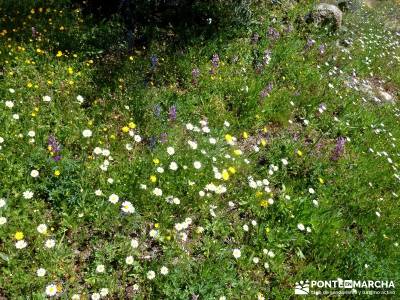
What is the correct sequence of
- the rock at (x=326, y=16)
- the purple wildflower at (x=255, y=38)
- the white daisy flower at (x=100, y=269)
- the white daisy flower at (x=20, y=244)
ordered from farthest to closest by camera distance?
1. the rock at (x=326, y=16)
2. the purple wildflower at (x=255, y=38)
3. the white daisy flower at (x=100, y=269)
4. the white daisy flower at (x=20, y=244)

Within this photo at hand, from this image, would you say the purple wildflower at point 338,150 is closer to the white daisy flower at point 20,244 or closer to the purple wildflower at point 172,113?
the purple wildflower at point 172,113

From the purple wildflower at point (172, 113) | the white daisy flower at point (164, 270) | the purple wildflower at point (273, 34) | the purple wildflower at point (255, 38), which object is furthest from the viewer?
the purple wildflower at point (273, 34)

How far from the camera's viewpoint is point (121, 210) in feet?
14.5

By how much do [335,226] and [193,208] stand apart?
197cm

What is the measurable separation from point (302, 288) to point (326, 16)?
7.82 meters

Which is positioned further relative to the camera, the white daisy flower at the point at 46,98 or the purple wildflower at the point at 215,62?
the purple wildflower at the point at 215,62

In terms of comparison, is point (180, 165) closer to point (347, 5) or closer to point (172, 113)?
point (172, 113)

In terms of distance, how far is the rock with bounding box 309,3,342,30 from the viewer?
391 inches

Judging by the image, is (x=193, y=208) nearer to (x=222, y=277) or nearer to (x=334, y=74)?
(x=222, y=277)

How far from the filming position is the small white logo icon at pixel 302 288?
4451mm

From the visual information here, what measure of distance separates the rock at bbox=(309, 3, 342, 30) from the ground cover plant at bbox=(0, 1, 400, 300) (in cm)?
221

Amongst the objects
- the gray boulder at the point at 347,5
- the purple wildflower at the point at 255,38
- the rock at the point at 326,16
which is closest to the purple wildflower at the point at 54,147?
the purple wildflower at the point at 255,38

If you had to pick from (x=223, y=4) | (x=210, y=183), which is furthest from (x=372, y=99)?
(x=210, y=183)

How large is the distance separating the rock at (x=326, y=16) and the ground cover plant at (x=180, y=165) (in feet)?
7.24
